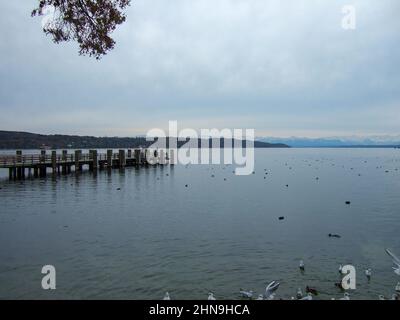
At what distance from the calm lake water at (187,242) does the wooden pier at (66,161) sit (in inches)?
502

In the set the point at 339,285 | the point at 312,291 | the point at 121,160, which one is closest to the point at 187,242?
the point at 312,291

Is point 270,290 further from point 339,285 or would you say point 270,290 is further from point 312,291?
point 339,285

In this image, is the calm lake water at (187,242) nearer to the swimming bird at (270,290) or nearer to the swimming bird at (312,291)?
the swimming bird at (312,291)

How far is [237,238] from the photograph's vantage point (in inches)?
967

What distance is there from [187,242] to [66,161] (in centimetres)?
4643

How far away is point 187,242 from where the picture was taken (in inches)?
922

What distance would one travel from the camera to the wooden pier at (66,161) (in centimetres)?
5512

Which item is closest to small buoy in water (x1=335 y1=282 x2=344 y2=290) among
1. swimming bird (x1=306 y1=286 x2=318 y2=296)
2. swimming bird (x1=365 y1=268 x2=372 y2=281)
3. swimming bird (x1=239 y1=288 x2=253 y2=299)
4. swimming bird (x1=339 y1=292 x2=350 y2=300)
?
swimming bird (x1=339 y1=292 x2=350 y2=300)

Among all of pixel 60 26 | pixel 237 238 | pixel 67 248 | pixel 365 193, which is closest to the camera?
pixel 60 26

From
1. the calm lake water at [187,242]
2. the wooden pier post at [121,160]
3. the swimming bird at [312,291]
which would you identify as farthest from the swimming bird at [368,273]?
the wooden pier post at [121,160]

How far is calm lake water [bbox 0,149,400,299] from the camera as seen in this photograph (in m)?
16.7
